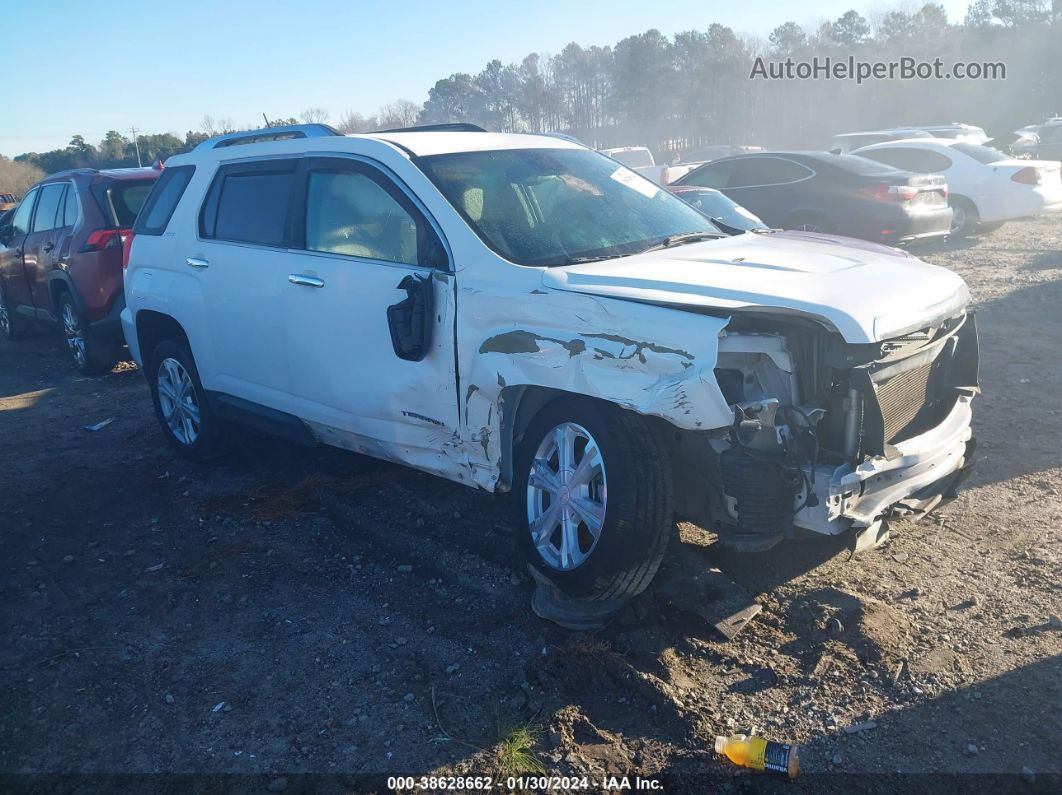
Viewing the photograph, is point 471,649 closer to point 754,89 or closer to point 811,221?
point 811,221

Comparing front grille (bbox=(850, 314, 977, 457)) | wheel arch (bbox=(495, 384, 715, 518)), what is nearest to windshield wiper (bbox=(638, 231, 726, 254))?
wheel arch (bbox=(495, 384, 715, 518))

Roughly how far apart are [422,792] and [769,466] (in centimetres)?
162

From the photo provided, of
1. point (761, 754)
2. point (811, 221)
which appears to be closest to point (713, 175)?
point (811, 221)

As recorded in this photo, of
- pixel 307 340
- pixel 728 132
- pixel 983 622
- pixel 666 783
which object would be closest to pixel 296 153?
pixel 307 340

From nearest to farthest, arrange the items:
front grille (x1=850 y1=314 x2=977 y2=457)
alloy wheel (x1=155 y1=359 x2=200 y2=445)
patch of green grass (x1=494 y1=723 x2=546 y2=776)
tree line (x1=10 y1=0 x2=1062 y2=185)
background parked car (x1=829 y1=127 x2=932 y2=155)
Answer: patch of green grass (x1=494 y1=723 x2=546 y2=776) → front grille (x1=850 y1=314 x2=977 y2=457) → alloy wheel (x1=155 y1=359 x2=200 y2=445) → background parked car (x1=829 y1=127 x2=932 y2=155) → tree line (x1=10 y1=0 x2=1062 y2=185)

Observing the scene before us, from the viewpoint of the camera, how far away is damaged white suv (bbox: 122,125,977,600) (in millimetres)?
3209

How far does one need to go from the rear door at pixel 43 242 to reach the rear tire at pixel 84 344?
394mm

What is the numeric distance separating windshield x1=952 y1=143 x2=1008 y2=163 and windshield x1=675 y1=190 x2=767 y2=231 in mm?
6505

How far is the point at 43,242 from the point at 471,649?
8383 millimetres

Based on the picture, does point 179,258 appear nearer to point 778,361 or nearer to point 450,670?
point 450,670

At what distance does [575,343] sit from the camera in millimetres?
3465

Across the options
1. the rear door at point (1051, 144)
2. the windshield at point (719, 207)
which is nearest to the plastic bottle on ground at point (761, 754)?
the windshield at point (719, 207)

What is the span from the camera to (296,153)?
4938 mm

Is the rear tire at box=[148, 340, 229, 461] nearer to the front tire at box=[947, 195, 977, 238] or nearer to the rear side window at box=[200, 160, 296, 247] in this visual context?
the rear side window at box=[200, 160, 296, 247]
